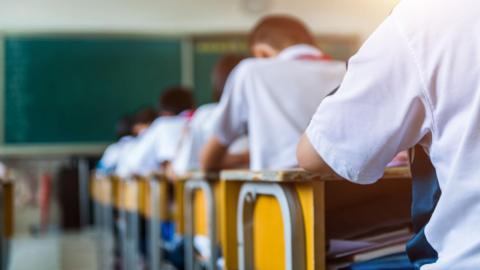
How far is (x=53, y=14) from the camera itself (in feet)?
21.6

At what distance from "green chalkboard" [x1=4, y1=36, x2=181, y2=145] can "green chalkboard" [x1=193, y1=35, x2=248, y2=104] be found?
0.67ft

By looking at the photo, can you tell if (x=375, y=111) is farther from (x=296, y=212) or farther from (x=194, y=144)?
(x=194, y=144)

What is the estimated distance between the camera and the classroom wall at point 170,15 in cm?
656

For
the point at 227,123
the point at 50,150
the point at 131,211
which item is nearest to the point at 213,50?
the point at 50,150

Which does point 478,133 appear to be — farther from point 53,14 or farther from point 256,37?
point 53,14

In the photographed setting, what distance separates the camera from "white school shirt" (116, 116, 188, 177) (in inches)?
147

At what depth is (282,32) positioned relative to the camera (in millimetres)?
2209

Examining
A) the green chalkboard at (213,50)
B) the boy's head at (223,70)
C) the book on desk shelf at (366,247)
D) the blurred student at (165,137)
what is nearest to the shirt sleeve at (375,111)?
the book on desk shelf at (366,247)

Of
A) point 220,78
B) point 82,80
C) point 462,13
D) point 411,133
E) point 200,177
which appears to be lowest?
point 82,80

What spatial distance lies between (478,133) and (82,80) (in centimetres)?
631

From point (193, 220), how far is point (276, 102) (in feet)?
1.86

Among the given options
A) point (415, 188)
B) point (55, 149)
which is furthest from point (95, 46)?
point (415, 188)

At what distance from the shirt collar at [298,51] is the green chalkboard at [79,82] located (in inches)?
190

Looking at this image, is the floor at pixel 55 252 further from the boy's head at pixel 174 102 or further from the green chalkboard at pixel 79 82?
the boy's head at pixel 174 102
